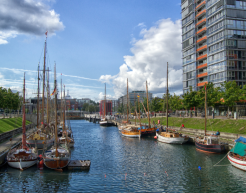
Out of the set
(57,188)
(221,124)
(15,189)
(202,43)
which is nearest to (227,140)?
(221,124)

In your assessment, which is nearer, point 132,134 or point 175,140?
point 175,140

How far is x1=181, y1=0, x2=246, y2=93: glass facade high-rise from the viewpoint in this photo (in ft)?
249

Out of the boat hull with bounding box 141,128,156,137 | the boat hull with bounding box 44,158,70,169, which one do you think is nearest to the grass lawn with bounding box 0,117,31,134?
the boat hull with bounding box 44,158,70,169

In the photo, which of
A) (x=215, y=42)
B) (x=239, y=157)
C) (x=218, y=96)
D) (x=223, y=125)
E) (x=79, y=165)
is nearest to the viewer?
(x=239, y=157)

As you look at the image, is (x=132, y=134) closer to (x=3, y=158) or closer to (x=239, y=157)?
(x=239, y=157)

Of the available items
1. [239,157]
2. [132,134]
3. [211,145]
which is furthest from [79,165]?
[132,134]

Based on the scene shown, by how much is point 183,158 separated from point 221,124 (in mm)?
21943

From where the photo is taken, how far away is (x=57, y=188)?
73.8ft

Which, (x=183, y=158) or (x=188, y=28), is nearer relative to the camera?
(x=183, y=158)

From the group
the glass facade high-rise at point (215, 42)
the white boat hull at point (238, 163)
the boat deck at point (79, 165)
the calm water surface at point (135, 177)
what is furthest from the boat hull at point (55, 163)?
the glass facade high-rise at point (215, 42)

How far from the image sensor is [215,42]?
80312mm

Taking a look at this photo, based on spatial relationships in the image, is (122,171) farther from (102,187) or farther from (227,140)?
(227,140)

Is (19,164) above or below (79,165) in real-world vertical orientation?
above

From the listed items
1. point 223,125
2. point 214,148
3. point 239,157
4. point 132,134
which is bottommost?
point 132,134
